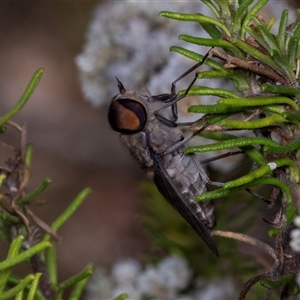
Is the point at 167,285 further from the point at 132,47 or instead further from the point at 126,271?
the point at 132,47

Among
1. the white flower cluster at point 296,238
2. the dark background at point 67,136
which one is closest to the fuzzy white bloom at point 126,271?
the white flower cluster at point 296,238

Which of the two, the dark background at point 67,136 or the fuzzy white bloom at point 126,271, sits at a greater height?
the dark background at point 67,136

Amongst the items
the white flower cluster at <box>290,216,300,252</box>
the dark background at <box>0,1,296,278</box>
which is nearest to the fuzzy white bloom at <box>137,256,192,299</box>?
the white flower cluster at <box>290,216,300,252</box>

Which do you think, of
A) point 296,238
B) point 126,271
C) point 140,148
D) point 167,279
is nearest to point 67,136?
point 126,271

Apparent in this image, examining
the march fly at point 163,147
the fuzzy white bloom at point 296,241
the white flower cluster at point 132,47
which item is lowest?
the fuzzy white bloom at point 296,241

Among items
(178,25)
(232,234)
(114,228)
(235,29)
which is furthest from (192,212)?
(114,228)

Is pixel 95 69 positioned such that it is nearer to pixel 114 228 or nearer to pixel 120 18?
pixel 120 18

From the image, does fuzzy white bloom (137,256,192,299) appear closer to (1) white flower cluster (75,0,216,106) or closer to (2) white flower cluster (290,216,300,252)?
(1) white flower cluster (75,0,216,106)

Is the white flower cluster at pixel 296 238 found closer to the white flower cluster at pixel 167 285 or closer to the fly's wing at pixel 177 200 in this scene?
the fly's wing at pixel 177 200
